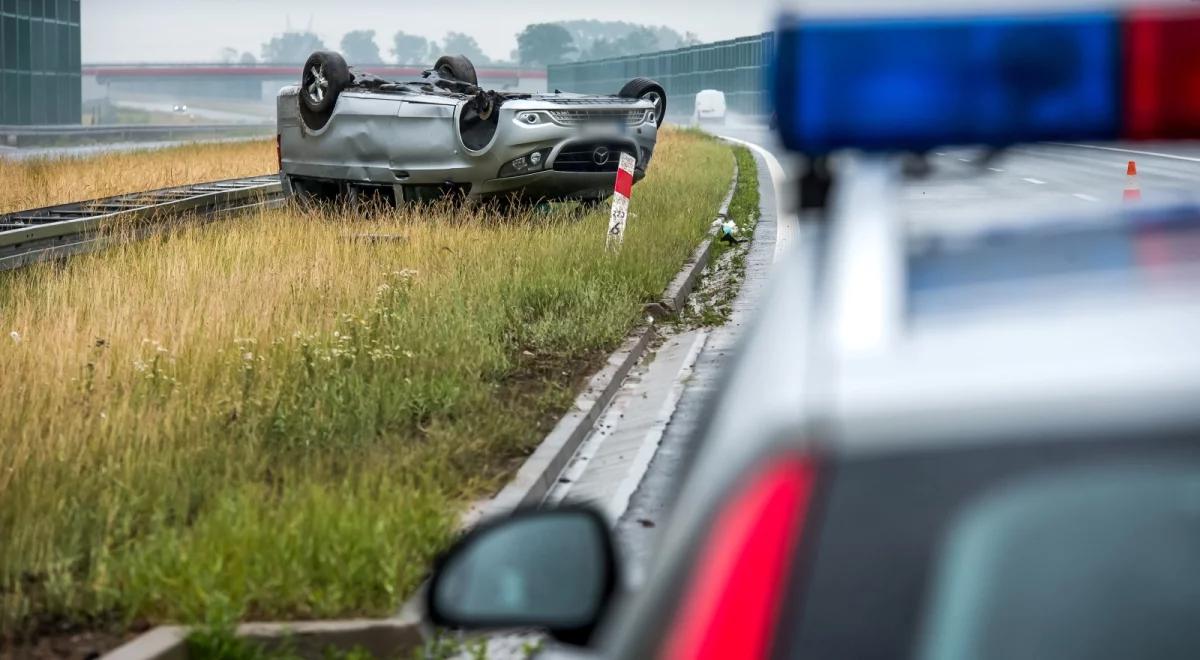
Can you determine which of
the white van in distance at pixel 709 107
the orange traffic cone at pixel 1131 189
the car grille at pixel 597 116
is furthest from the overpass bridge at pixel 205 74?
the car grille at pixel 597 116

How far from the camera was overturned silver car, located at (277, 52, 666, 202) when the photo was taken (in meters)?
17.9

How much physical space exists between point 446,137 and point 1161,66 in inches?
630

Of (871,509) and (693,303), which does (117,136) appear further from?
(871,509)

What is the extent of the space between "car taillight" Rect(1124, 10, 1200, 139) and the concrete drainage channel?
3375 mm

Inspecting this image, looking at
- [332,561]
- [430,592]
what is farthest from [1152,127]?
[332,561]

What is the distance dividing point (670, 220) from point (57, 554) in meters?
14.1

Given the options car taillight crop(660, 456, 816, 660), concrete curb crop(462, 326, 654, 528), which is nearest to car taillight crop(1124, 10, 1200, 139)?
car taillight crop(660, 456, 816, 660)

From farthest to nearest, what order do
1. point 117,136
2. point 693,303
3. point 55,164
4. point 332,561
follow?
1. point 117,136
2. point 55,164
3. point 693,303
4. point 332,561

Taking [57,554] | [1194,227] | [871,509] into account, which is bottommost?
[57,554]

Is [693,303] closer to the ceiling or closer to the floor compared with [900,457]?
closer to the floor

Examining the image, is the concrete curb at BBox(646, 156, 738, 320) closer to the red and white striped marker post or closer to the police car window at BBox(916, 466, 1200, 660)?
the red and white striped marker post

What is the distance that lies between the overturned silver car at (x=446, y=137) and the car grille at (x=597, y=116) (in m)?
0.01

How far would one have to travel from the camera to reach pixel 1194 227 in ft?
5.97

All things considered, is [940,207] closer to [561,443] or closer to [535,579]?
[535,579]
